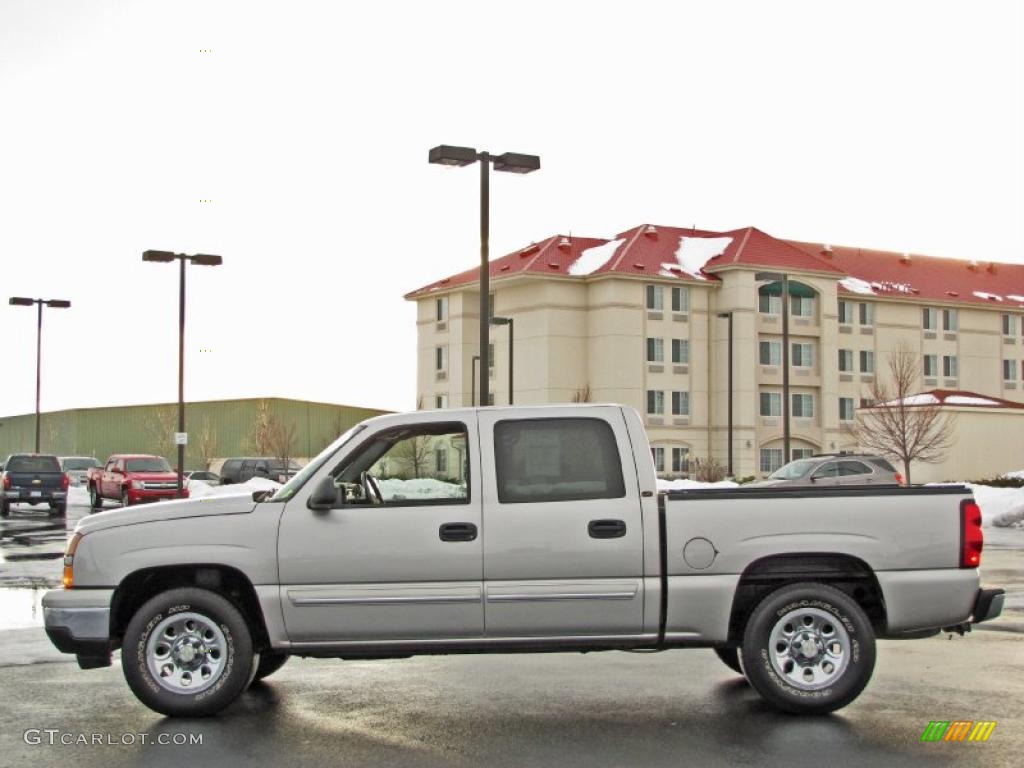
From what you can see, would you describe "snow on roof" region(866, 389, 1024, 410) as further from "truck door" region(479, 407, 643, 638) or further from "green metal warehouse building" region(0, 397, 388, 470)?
"green metal warehouse building" region(0, 397, 388, 470)

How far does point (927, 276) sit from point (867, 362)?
943 centimetres

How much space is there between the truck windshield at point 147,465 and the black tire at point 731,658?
33207 millimetres

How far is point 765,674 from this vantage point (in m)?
8.27

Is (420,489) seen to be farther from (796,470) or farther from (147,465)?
(147,465)

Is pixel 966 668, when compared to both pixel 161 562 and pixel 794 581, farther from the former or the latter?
pixel 161 562

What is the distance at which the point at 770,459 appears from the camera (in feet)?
238

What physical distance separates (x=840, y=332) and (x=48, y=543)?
60568 millimetres

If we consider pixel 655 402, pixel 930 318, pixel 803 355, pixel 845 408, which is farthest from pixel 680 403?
pixel 930 318

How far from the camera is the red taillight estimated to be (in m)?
8.34

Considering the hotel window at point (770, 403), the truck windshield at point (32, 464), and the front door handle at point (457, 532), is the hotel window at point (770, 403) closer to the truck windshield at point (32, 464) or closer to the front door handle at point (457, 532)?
the truck windshield at point (32, 464)

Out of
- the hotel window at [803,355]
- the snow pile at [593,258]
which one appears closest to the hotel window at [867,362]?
the hotel window at [803,355]

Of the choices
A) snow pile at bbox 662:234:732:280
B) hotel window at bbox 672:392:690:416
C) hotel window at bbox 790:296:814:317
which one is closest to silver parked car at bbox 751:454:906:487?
hotel window at bbox 672:392:690:416

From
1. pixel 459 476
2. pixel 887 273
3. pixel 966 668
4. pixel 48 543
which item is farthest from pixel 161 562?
pixel 887 273

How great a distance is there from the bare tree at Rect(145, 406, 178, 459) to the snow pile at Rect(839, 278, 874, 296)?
45900mm
